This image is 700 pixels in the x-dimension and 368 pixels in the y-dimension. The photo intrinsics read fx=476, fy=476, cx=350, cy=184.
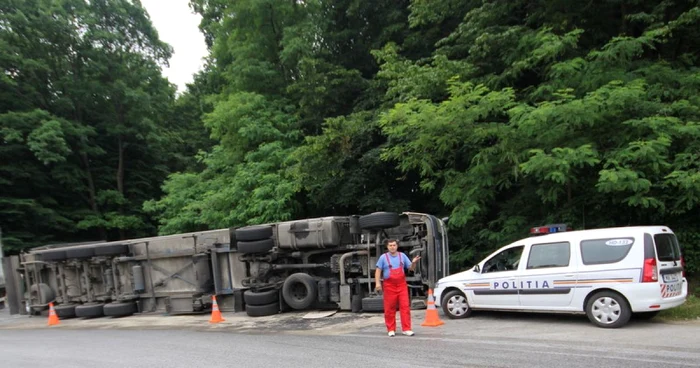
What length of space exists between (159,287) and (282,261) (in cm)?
405

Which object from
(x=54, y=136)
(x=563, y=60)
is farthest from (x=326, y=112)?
(x=54, y=136)

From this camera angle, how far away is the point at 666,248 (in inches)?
300

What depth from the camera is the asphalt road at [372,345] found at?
605 cm

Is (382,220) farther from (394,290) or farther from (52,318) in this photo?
(52,318)

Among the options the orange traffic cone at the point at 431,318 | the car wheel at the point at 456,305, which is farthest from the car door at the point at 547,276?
the orange traffic cone at the point at 431,318

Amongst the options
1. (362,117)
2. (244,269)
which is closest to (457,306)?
(244,269)

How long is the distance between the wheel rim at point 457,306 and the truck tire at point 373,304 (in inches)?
64.5

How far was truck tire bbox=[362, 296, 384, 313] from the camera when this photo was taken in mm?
10385

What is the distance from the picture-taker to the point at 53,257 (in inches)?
576

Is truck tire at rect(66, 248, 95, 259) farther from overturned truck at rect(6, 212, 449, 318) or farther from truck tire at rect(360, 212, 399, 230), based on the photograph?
truck tire at rect(360, 212, 399, 230)

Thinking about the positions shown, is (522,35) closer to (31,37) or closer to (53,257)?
(53,257)

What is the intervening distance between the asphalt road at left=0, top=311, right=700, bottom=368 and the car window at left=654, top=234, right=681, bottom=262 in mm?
1079

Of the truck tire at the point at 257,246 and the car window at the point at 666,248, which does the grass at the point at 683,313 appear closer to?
the car window at the point at 666,248

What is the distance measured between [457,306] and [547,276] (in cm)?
190
